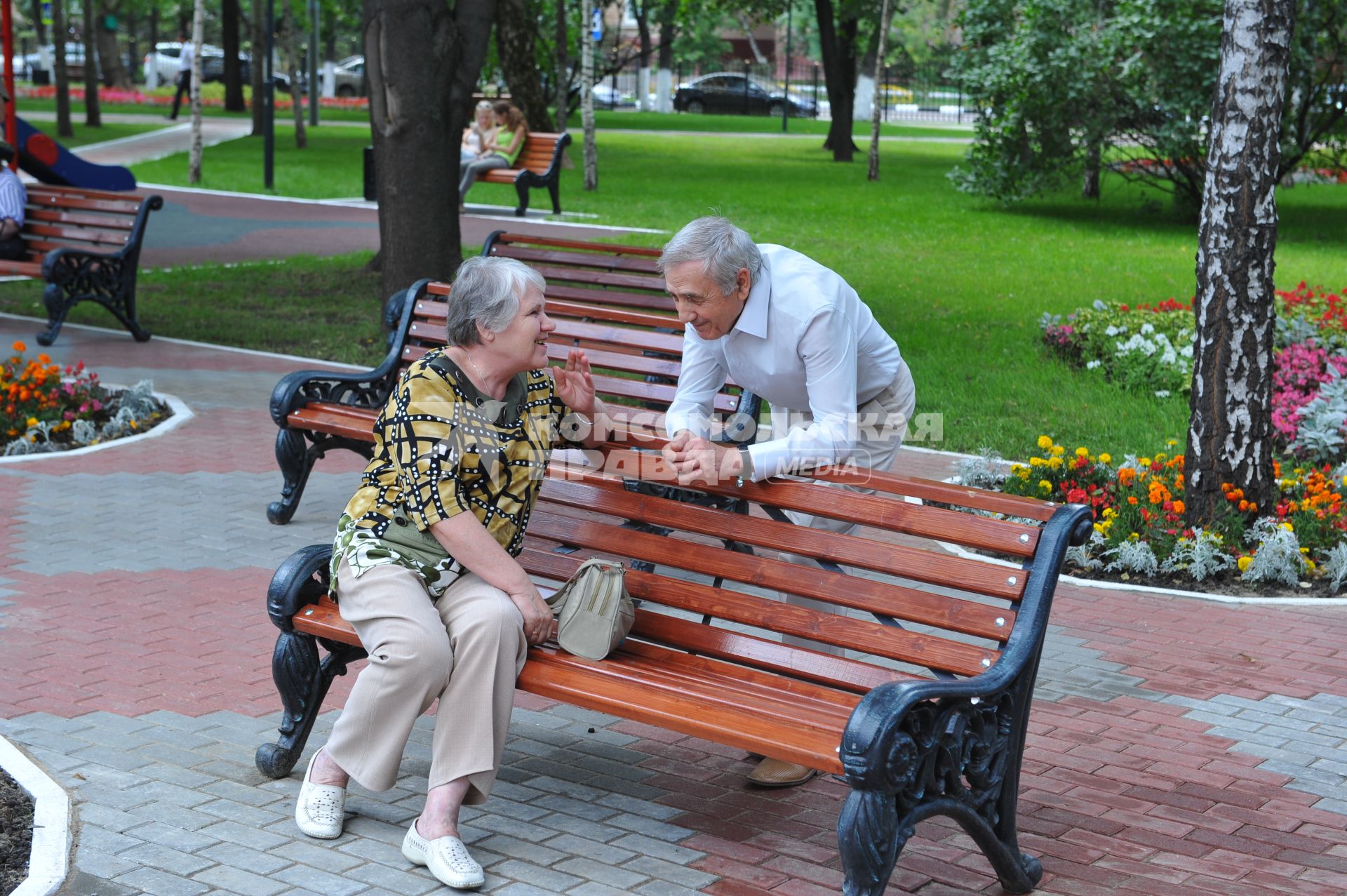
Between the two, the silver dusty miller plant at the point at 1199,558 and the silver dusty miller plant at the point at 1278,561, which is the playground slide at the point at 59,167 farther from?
the silver dusty miller plant at the point at 1278,561

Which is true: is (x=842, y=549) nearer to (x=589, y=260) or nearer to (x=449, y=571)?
(x=449, y=571)

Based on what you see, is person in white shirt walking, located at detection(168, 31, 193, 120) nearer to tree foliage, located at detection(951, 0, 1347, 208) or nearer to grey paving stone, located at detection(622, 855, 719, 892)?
tree foliage, located at detection(951, 0, 1347, 208)

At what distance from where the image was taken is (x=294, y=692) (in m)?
4.08

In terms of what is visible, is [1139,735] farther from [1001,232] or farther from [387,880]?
[1001,232]

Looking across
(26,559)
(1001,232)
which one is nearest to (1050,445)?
(26,559)

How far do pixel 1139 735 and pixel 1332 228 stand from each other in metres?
16.3

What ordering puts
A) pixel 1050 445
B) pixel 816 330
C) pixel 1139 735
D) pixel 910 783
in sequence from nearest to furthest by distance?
1. pixel 910 783
2. pixel 816 330
3. pixel 1139 735
4. pixel 1050 445

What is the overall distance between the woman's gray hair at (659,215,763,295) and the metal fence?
43513 millimetres

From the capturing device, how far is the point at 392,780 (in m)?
3.71

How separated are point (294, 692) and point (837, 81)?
2761cm

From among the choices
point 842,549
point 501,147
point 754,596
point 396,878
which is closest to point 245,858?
point 396,878

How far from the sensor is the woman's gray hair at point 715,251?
3814 mm

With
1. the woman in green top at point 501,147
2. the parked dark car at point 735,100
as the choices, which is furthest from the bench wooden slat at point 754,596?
the parked dark car at point 735,100

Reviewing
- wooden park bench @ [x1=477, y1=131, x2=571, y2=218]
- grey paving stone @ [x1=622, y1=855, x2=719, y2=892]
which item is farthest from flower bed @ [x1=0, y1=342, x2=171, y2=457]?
wooden park bench @ [x1=477, y1=131, x2=571, y2=218]
